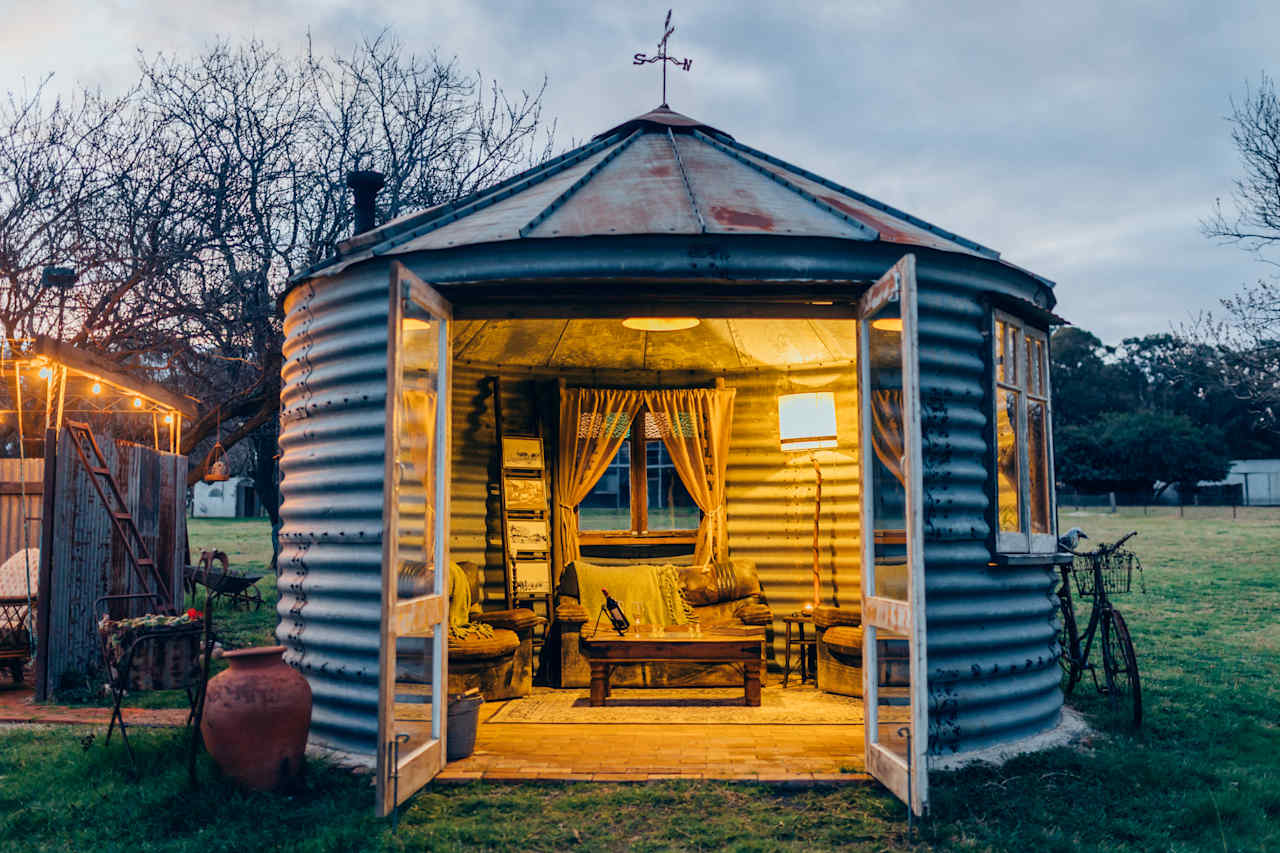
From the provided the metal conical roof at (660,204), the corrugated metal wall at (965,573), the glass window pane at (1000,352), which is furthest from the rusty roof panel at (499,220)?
the glass window pane at (1000,352)

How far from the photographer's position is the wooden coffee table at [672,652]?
7.48m

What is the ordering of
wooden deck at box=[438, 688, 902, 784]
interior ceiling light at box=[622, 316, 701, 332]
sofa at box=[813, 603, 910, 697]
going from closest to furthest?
1. wooden deck at box=[438, 688, 902, 784]
2. sofa at box=[813, 603, 910, 697]
3. interior ceiling light at box=[622, 316, 701, 332]

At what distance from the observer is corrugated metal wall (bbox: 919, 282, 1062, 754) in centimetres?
577

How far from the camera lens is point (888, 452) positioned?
5.27 metres

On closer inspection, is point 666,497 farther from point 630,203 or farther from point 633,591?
point 630,203

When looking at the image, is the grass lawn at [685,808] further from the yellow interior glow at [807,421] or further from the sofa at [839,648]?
the yellow interior glow at [807,421]

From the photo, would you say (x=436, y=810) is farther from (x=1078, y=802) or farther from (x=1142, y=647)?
(x=1142, y=647)

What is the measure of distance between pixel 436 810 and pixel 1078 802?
3.13 m

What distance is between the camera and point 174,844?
14.8 ft

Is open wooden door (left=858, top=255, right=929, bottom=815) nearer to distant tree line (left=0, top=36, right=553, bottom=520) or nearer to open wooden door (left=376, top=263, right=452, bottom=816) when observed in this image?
open wooden door (left=376, top=263, right=452, bottom=816)

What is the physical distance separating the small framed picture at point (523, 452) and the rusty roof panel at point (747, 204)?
2920mm

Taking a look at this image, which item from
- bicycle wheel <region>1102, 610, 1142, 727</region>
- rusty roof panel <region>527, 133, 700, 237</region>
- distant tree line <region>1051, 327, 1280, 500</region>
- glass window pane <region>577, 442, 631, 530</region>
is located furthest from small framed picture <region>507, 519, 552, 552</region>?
distant tree line <region>1051, 327, 1280, 500</region>

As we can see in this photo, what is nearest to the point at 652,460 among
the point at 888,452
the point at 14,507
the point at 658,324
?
the point at 658,324

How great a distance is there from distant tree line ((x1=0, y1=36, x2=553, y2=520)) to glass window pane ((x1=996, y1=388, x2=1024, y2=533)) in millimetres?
7743
